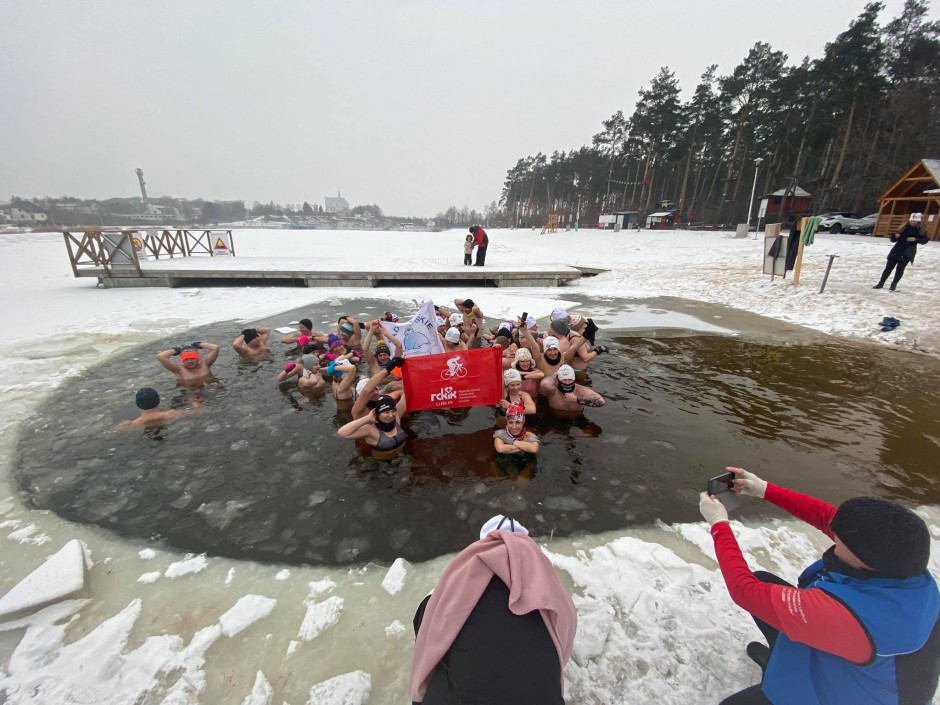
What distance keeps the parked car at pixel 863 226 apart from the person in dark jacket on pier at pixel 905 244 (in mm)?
19532

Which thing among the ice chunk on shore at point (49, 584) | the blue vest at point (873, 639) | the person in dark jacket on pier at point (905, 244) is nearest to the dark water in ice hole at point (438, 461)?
the ice chunk on shore at point (49, 584)

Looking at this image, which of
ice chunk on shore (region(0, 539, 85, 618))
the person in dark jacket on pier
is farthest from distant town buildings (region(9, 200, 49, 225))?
the person in dark jacket on pier

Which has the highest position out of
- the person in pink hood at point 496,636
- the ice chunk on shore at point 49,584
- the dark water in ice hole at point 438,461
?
the person in pink hood at point 496,636

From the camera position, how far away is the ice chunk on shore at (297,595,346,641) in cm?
269

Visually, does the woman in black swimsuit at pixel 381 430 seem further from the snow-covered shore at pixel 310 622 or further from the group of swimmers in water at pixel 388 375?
the snow-covered shore at pixel 310 622

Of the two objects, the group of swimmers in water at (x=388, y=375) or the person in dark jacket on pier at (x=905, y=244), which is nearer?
the group of swimmers in water at (x=388, y=375)

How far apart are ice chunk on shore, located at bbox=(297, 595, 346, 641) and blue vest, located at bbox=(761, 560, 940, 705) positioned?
8.73 feet

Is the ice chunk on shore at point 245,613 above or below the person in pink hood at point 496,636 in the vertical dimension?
below

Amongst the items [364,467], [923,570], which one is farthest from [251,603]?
[923,570]

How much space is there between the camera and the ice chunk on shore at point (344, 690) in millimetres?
2268

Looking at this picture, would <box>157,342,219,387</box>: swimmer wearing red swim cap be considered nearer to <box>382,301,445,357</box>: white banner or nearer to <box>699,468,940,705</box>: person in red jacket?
<box>382,301,445,357</box>: white banner

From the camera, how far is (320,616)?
2.82 meters

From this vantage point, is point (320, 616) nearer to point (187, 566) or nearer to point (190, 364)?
point (187, 566)

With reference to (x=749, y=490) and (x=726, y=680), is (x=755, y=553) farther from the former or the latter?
(x=749, y=490)
